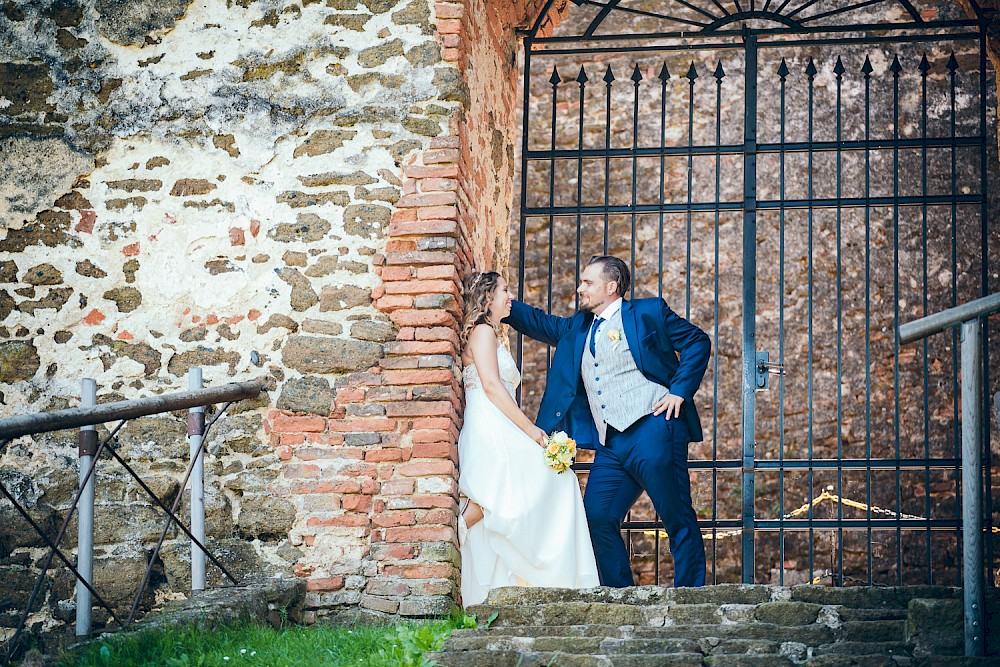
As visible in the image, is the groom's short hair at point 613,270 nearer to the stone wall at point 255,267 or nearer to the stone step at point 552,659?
the stone wall at point 255,267

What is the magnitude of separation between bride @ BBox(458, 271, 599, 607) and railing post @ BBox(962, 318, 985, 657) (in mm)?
2226

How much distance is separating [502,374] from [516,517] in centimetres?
79

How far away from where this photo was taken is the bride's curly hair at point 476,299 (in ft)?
21.0

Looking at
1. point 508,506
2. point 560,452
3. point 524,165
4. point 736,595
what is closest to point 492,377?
point 560,452

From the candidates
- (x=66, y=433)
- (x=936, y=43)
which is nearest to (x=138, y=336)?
(x=66, y=433)

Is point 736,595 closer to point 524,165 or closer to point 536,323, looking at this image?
point 536,323

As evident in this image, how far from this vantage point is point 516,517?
6098mm

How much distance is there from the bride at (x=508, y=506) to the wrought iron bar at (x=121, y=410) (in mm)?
1079

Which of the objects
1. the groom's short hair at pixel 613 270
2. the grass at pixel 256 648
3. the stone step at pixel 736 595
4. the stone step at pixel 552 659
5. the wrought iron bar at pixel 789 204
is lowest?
the grass at pixel 256 648

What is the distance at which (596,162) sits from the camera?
11516 mm

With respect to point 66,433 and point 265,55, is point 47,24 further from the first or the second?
point 66,433

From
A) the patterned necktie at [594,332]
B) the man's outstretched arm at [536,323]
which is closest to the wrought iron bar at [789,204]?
the man's outstretched arm at [536,323]

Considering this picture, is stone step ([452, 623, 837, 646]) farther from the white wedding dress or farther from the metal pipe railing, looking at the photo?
the white wedding dress

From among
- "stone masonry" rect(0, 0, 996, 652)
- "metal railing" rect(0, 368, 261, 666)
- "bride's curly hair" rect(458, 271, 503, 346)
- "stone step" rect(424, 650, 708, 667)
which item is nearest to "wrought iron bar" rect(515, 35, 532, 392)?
"stone masonry" rect(0, 0, 996, 652)
